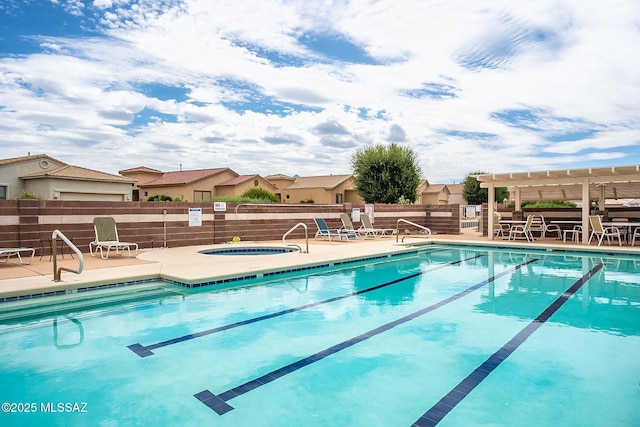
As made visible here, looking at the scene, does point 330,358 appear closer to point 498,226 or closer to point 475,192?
point 498,226

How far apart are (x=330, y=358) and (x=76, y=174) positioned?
2756cm

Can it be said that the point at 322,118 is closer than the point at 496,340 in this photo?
No

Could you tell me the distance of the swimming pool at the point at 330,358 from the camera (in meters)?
3.16

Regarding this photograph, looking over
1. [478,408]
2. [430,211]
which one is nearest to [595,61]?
[430,211]

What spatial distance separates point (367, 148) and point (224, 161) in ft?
48.9

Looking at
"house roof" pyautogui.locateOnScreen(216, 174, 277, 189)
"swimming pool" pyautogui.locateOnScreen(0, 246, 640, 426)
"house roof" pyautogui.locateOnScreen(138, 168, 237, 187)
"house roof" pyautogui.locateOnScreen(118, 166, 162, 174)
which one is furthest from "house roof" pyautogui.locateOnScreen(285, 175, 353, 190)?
"swimming pool" pyautogui.locateOnScreen(0, 246, 640, 426)

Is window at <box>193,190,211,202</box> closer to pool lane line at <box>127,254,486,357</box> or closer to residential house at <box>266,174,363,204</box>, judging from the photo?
residential house at <box>266,174,363,204</box>

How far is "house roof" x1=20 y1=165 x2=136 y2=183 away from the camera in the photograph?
2530 centimetres

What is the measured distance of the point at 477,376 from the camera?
150 inches

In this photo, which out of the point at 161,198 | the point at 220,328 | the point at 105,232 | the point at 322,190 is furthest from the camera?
the point at 322,190

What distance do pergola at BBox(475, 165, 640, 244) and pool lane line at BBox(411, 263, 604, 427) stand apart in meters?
9.46

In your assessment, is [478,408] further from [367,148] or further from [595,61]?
[367,148]

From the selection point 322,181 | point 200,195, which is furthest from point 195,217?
point 322,181

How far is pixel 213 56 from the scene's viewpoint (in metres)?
14.6
